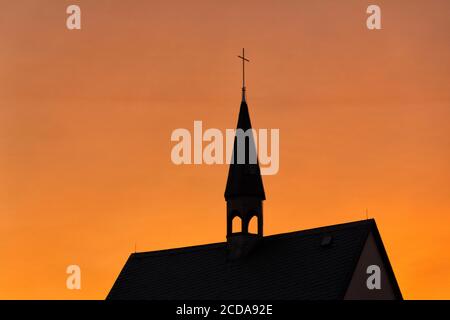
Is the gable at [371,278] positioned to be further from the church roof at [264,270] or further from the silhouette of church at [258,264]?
the church roof at [264,270]

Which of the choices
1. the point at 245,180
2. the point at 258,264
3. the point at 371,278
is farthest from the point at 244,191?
the point at 371,278

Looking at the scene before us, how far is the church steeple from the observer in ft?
152

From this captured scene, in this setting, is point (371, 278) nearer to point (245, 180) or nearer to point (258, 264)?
point (258, 264)

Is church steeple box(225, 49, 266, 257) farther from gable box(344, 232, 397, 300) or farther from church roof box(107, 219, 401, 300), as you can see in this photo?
gable box(344, 232, 397, 300)

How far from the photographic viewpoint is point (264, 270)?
141ft

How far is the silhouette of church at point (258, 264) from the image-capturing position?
39938 millimetres

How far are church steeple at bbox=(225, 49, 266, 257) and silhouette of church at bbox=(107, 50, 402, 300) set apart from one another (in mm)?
53

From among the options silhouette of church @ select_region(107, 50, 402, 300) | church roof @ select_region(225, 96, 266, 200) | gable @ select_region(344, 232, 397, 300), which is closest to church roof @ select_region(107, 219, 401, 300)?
silhouette of church @ select_region(107, 50, 402, 300)

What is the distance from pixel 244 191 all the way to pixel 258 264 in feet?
15.2

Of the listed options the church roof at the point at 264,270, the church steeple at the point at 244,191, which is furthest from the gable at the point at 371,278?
the church steeple at the point at 244,191

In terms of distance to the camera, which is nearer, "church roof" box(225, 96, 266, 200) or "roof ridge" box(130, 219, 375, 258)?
"roof ridge" box(130, 219, 375, 258)

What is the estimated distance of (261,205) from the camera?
47.1 meters

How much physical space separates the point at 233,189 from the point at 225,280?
217 inches
